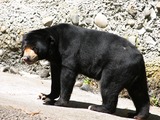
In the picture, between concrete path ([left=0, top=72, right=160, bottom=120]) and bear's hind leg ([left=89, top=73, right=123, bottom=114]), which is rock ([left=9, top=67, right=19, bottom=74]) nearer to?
concrete path ([left=0, top=72, right=160, bottom=120])

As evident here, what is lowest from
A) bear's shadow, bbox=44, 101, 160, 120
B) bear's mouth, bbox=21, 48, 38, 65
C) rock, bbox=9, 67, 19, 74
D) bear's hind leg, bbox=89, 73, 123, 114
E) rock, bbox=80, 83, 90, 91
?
rock, bbox=9, 67, 19, 74

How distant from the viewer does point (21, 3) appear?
1064cm

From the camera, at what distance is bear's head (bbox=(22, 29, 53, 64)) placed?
7.00 m

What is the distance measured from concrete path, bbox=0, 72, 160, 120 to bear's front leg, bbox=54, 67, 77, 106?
0.15 metres

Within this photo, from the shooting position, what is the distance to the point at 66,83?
6980mm

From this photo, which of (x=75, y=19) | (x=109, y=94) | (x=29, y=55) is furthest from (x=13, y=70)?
(x=109, y=94)

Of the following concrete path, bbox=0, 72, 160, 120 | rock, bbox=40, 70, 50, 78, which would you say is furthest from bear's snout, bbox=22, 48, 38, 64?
rock, bbox=40, 70, 50, 78

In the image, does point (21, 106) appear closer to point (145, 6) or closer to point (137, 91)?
point (137, 91)

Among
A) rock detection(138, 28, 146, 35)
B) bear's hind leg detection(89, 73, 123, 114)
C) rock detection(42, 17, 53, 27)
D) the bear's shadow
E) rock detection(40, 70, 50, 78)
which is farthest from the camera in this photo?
rock detection(42, 17, 53, 27)

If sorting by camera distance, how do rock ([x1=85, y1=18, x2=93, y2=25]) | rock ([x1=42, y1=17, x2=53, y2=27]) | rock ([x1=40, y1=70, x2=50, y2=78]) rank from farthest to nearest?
rock ([x1=42, y1=17, x2=53, y2=27]) → rock ([x1=85, y1=18, x2=93, y2=25]) → rock ([x1=40, y1=70, x2=50, y2=78])

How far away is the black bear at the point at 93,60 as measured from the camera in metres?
6.95

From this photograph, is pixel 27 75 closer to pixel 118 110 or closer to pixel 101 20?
pixel 101 20

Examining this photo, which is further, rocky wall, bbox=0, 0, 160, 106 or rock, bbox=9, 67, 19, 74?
rock, bbox=9, 67, 19, 74

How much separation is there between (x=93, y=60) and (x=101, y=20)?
276 cm
